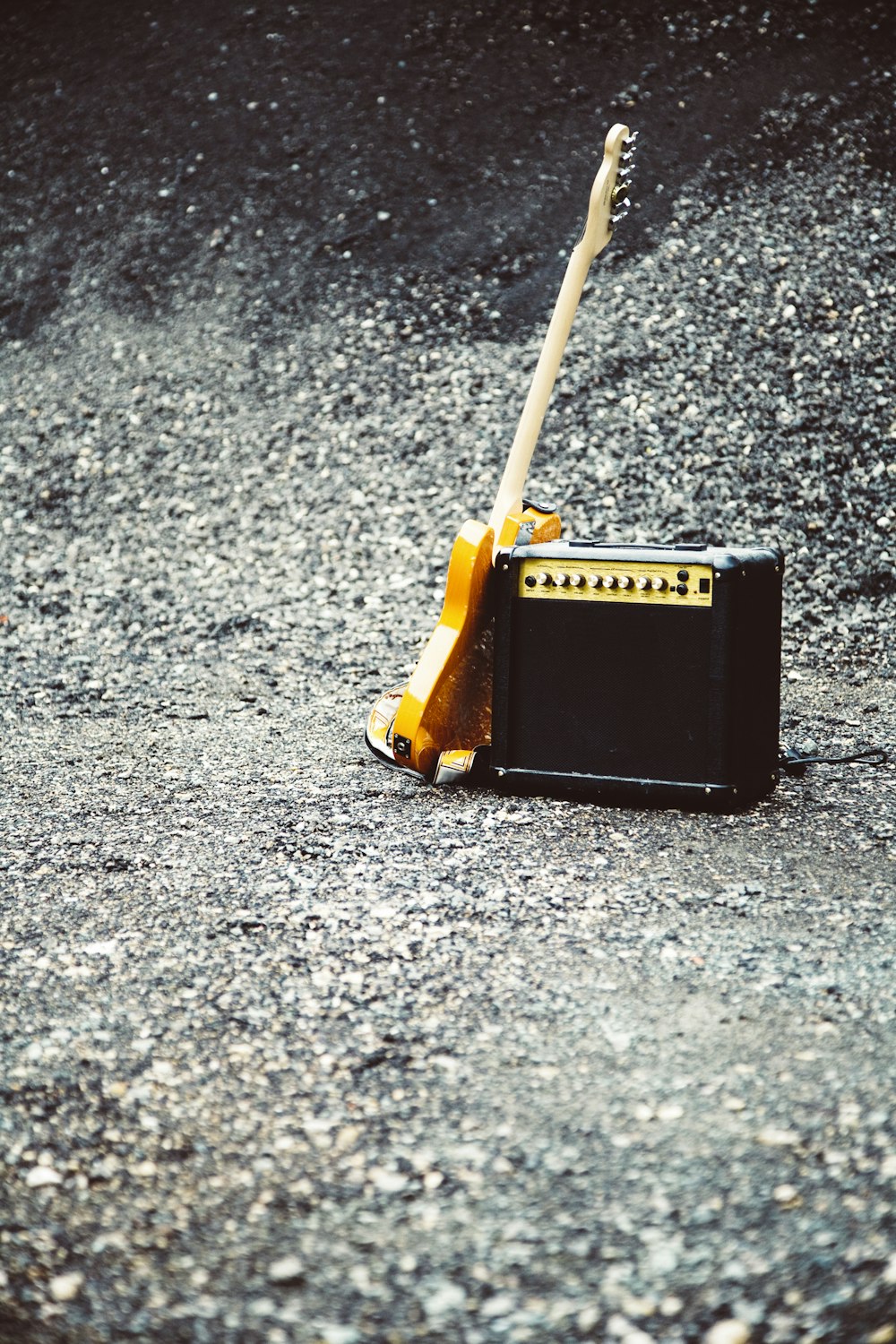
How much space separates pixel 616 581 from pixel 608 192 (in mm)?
1287

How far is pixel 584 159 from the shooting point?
7.05 metres

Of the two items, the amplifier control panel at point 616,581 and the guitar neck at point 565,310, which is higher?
the guitar neck at point 565,310

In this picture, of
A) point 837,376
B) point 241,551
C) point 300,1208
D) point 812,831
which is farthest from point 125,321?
point 300,1208

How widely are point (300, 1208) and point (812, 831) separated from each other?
171 cm

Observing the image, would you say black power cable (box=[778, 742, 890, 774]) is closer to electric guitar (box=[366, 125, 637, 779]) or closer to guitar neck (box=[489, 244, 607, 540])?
electric guitar (box=[366, 125, 637, 779])

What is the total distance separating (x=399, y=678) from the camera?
4.32 meters

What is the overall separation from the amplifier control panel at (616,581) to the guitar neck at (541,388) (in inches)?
13.7

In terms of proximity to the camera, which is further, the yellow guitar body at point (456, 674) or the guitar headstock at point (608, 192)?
the guitar headstock at point (608, 192)

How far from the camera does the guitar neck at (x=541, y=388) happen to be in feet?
10.5

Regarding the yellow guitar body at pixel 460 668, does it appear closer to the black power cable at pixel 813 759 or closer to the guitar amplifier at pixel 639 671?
the guitar amplifier at pixel 639 671

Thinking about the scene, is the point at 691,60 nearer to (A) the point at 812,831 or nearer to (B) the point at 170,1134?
(A) the point at 812,831

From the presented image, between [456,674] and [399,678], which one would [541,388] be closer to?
[456,674]

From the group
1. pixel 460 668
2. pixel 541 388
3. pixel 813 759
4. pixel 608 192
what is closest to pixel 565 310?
pixel 541 388

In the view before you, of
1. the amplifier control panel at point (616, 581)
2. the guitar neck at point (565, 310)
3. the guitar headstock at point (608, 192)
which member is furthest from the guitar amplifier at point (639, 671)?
the guitar headstock at point (608, 192)
